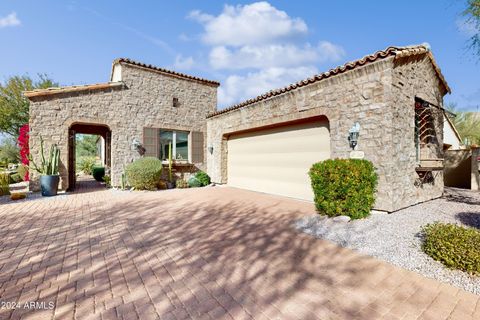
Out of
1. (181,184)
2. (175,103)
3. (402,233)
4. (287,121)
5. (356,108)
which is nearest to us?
(402,233)

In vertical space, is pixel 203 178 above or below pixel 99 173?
below

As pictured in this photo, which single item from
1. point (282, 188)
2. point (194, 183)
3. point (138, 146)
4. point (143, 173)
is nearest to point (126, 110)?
point (138, 146)

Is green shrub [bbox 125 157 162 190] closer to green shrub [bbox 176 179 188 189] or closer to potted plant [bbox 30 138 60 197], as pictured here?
green shrub [bbox 176 179 188 189]

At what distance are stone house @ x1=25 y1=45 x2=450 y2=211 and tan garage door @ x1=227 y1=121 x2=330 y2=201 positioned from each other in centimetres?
4

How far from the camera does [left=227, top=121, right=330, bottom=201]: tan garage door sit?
674cm

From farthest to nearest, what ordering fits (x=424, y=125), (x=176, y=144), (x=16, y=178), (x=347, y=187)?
(x=16, y=178) → (x=176, y=144) → (x=424, y=125) → (x=347, y=187)

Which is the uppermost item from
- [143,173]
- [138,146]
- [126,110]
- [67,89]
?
[67,89]

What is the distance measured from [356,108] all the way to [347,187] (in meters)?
2.14

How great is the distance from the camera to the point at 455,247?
2.81 metres

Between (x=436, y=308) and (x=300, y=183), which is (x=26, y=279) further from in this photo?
(x=300, y=183)

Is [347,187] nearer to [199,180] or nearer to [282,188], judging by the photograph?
[282,188]

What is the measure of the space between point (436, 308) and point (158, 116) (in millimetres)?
11422

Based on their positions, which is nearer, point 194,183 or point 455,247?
point 455,247

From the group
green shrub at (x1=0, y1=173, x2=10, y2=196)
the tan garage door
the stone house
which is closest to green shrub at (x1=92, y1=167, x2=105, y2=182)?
the stone house
